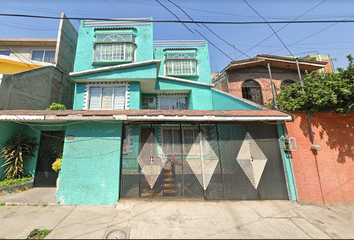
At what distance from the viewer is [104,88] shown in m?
8.38

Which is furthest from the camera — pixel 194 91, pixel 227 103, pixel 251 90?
pixel 251 90

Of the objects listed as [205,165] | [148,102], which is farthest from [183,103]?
[205,165]

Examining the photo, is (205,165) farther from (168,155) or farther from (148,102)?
(148,102)

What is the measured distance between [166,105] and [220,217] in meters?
7.71

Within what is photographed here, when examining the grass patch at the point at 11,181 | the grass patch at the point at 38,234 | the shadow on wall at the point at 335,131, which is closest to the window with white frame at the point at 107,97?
the grass patch at the point at 11,181

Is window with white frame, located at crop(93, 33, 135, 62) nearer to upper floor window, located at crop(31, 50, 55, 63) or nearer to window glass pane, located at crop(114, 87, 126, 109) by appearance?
window glass pane, located at crop(114, 87, 126, 109)

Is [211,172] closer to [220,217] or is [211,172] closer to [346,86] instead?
[220,217]

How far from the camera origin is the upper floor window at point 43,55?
37.5 feet

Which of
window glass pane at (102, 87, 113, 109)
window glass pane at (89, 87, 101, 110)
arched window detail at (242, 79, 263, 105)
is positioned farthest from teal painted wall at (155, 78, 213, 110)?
window glass pane at (89, 87, 101, 110)

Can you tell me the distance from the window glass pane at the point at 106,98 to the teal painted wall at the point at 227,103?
700 centimetres

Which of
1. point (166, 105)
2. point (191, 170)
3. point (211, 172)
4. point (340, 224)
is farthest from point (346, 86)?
point (166, 105)

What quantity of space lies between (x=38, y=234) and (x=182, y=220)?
3.48 meters

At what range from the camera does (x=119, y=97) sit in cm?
821

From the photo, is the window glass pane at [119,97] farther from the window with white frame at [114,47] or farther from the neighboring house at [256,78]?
the neighboring house at [256,78]
